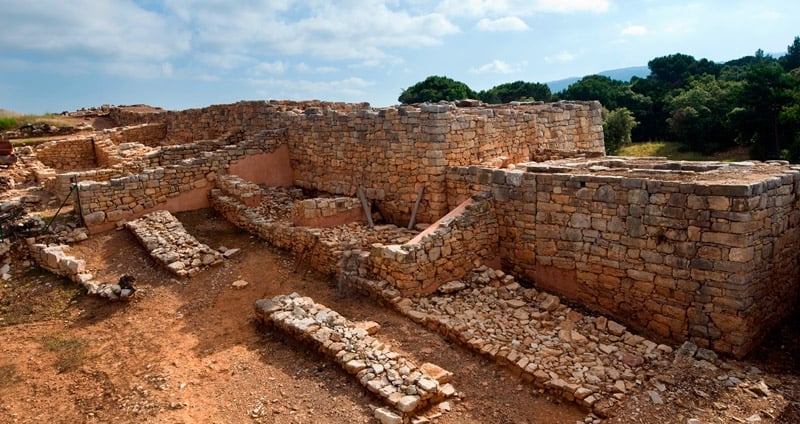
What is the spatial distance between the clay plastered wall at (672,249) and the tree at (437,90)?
34630mm

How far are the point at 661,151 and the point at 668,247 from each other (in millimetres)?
27186

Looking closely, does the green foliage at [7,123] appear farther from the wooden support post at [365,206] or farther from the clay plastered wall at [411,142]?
the wooden support post at [365,206]

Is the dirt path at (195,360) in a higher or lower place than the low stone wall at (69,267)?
lower

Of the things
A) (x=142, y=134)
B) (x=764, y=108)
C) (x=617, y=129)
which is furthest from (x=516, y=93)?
(x=142, y=134)

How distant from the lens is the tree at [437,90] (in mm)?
42850

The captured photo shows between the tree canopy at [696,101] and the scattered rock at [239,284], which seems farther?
the tree canopy at [696,101]

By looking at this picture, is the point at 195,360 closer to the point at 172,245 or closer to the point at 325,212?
the point at 172,245

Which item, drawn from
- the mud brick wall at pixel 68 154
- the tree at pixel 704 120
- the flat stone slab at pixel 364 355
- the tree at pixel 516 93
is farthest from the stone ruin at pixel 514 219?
the tree at pixel 516 93

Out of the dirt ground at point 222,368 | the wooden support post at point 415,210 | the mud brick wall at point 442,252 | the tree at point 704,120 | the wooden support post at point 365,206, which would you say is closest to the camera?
the dirt ground at point 222,368

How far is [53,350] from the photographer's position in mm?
8047

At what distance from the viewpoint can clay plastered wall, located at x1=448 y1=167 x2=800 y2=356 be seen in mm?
6957

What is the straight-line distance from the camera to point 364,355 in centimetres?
704

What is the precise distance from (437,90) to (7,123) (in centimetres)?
3058

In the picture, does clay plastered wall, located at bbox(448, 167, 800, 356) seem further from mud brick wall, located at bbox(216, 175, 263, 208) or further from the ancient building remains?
mud brick wall, located at bbox(216, 175, 263, 208)
